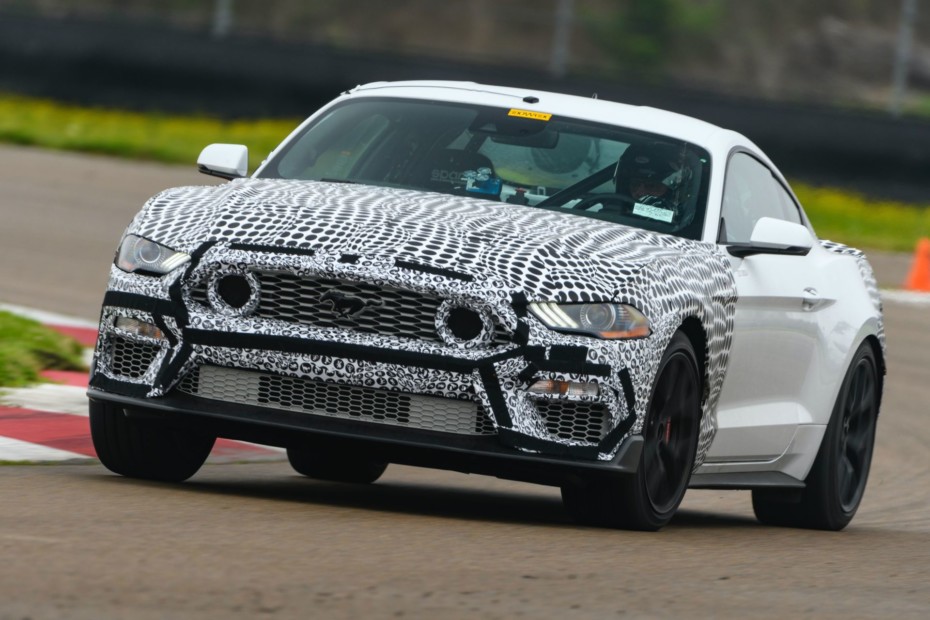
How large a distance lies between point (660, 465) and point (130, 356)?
1.76 meters

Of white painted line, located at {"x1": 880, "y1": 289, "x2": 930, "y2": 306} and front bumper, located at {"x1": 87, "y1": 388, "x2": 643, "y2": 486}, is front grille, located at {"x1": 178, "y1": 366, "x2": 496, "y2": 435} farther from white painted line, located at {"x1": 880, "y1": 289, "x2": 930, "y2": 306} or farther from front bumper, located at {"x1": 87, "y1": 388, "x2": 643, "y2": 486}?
white painted line, located at {"x1": 880, "y1": 289, "x2": 930, "y2": 306}

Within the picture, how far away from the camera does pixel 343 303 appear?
6105mm

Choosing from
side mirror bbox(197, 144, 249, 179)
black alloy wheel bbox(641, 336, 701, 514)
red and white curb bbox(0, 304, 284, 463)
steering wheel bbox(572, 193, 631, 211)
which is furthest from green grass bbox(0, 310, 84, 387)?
black alloy wheel bbox(641, 336, 701, 514)

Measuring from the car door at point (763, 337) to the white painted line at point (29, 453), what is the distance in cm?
234

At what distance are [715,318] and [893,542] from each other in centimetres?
149

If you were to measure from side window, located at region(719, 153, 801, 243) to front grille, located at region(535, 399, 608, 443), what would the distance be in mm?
1337

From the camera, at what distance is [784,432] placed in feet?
25.5

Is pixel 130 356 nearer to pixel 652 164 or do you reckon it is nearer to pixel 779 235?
pixel 652 164

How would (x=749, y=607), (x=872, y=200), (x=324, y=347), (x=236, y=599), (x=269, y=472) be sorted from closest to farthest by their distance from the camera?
(x=236, y=599) < (x=749, y=607) < (x=324, y=347) < (x=269, y=472) < (x=872, y=200)

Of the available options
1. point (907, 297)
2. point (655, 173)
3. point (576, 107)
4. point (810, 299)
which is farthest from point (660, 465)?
point (907, 297)

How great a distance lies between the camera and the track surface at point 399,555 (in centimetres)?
468

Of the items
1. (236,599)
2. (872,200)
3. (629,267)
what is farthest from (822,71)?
(236,599)

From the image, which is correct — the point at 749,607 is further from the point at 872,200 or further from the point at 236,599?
the point at 872,200

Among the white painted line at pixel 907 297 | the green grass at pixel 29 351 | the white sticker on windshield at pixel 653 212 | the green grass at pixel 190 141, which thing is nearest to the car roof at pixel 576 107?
the white sticker on windshield at pixel 653 212
